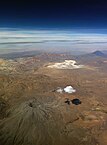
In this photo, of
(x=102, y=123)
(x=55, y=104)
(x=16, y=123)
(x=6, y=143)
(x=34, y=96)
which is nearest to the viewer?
(x=6, y=143)

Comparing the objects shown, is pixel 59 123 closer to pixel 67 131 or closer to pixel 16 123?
pixel 67 131

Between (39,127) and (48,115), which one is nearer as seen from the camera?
(39,127)

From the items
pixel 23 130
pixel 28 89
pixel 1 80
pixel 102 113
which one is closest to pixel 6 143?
pixel 23 130

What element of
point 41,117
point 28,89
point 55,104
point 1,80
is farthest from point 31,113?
point 1,80

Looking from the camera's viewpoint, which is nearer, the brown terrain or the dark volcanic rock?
the dark volcanic rock

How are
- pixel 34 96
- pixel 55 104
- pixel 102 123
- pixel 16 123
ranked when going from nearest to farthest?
pixel 102 123 → pixel 16 123 → pixel 55 104 → pixel 34 96

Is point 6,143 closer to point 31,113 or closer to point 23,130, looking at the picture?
point 23,130

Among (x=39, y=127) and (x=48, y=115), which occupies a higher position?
(x=39, y=127)

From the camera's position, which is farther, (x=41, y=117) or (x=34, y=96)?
(x=34, y=96)

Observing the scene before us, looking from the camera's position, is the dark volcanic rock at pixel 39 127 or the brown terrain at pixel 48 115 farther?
the brown terrain at pixel 48 115
